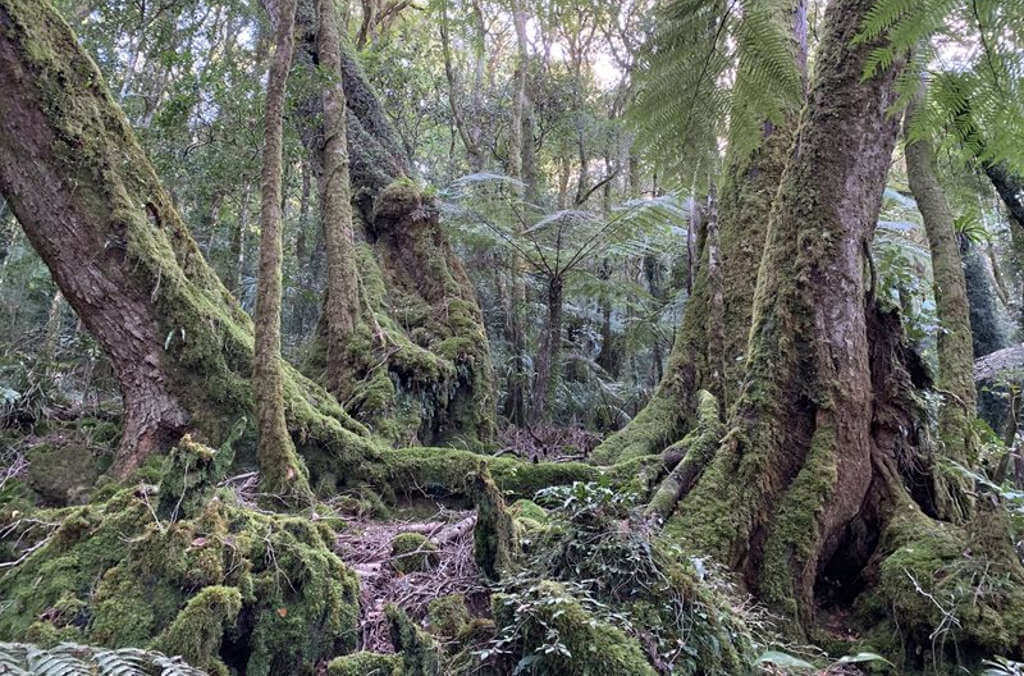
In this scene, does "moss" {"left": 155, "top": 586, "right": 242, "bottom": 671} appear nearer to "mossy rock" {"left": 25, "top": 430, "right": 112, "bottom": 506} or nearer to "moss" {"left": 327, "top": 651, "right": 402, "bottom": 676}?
"moss" {"left": 327, "top": 651, "right": 402, "bottom": 676}

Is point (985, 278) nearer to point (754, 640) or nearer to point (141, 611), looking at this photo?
point (754, 640)

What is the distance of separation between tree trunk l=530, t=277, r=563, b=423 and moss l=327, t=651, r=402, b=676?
6.34 metres

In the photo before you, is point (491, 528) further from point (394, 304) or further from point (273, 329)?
point (394, 304)

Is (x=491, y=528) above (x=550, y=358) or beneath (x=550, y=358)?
beneath

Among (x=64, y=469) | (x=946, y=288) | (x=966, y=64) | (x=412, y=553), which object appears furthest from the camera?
(x=946, y=288)

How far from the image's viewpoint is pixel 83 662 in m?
1.73

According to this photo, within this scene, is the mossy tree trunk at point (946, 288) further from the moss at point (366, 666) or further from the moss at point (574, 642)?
the moss at point (366, 666)

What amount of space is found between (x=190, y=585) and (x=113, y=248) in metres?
2.89

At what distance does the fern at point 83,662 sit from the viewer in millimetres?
1623

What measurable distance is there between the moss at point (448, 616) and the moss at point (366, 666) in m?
0.31

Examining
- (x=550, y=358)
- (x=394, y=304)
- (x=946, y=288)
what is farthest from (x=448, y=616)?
(x=550, y=358)

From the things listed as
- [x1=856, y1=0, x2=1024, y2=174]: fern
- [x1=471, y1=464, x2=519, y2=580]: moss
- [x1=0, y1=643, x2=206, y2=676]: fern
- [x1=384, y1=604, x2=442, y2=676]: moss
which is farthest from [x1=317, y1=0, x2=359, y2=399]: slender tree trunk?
[x1=856, y1=0, x2=1024, y2=174]: fern

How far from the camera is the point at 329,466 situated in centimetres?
461

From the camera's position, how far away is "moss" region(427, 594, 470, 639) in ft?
8.06
